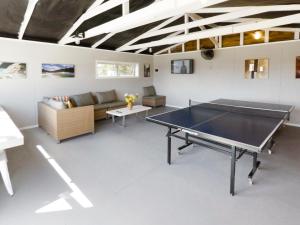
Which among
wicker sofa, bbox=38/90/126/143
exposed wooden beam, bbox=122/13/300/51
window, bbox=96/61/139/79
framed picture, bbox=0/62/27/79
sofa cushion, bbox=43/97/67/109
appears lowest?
wicker sofa, bbox=38/90/126/143

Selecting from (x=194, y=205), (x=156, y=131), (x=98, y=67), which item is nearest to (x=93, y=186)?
(x=194, y=205)

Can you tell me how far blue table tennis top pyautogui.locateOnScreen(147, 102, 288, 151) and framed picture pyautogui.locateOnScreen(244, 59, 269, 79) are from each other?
10.2 ft

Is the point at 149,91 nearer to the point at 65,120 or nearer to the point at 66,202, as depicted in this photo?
the point at 65,120

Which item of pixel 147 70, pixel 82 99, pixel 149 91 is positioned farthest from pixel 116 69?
pixel 82 99

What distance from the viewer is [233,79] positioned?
258 inches

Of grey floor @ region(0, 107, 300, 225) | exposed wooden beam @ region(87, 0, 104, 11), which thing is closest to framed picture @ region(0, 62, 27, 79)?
grey floor @ region(0, 107, 300, 225)

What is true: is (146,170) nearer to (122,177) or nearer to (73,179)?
(122,177)

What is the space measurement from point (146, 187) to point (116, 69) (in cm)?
579

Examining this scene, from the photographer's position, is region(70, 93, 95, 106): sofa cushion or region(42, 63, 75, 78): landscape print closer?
region(42, 63, 75, 78): landscape print

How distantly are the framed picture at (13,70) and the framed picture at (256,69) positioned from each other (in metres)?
6.56

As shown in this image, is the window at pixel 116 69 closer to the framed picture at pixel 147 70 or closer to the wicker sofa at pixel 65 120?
the framed picture at pixel 147 70

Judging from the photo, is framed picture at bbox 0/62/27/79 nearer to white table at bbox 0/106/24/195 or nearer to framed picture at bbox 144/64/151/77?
white table at bbox 0/106/24/195

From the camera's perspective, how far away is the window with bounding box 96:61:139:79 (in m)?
7.00

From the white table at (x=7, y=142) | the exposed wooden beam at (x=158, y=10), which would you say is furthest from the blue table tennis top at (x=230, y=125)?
the white table at (x=7, y=142)
